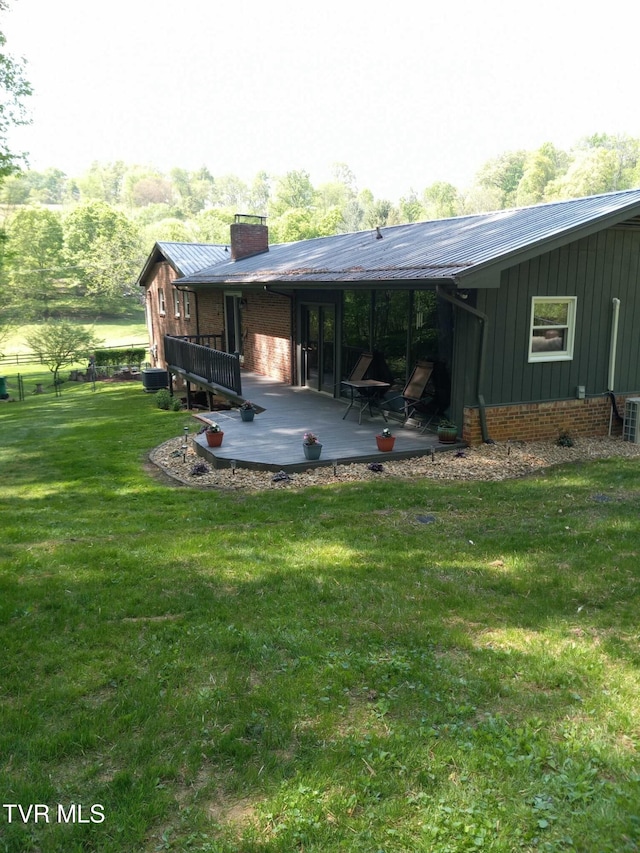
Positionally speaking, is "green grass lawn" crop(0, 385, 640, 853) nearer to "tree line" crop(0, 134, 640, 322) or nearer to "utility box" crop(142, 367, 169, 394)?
"utility box" crop(142, 367, 169, 394)

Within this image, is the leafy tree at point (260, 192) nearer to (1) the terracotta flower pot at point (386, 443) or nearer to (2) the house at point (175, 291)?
(2) the house at point (175, 291)

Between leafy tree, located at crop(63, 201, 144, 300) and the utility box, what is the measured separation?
118 feet

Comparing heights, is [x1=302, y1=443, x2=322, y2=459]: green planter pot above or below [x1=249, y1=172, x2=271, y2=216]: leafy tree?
below

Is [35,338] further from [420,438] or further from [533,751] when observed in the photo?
[533,751]

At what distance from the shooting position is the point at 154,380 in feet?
68.3

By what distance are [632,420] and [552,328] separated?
6.80ft

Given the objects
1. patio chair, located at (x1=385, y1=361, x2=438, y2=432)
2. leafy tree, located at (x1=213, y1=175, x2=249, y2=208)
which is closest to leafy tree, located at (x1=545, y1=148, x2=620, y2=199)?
leafy tree, located at (x1=213, y1=175, x2=249, y2=208)

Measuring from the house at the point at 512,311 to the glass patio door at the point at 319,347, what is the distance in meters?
0.72

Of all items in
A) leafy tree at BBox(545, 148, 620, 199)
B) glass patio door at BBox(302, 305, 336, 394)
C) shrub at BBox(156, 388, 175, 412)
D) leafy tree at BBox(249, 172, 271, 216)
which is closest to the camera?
glass patio door at BBox(302, 305, 336, 394)

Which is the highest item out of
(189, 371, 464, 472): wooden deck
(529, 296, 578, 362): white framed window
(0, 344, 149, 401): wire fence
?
(529, 296, 578, 362): white framed window

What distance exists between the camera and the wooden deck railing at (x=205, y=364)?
13277 millimetres

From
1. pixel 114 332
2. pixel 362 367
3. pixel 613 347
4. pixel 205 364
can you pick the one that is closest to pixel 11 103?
pixel 205 364

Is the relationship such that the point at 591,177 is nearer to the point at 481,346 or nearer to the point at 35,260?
the point at 35,260

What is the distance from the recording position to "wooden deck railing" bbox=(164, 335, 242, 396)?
13277 mm
